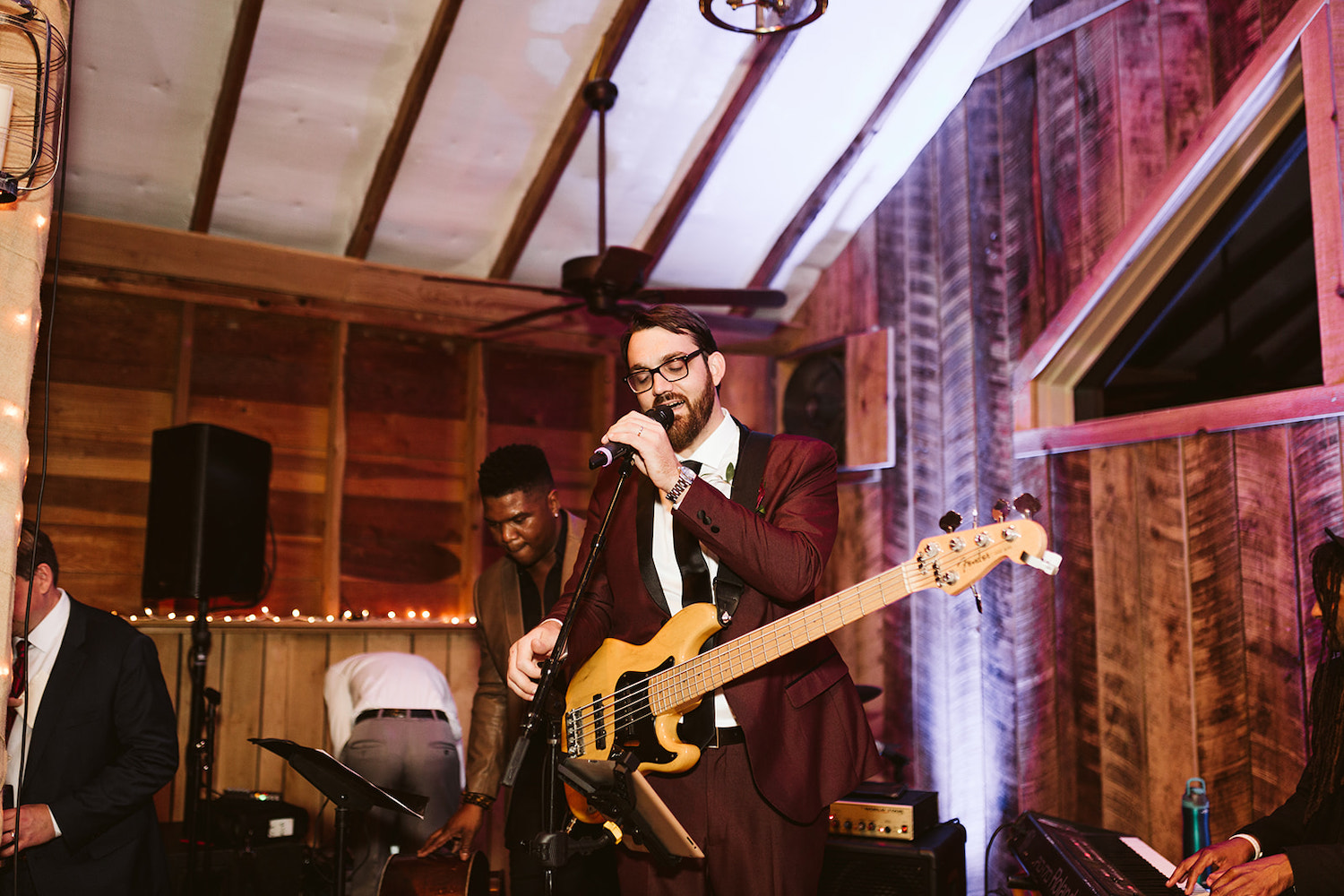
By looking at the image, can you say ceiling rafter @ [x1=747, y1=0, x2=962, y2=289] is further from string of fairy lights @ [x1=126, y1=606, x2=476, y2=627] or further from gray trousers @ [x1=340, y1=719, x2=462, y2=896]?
gray trousers @ [x1=340, y1=719, x2=462, y2=896]

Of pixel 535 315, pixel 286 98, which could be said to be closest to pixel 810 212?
pixel 535 315

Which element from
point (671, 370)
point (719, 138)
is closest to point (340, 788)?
point (671, 370)

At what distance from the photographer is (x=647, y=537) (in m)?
2.39

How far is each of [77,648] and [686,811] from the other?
2.08 m

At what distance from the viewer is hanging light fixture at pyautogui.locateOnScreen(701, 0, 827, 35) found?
Result: 3.70 meters

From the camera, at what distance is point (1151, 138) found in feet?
13.8

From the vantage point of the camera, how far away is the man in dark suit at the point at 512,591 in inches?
141

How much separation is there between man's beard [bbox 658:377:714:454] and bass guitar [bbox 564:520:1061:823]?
1.25ft

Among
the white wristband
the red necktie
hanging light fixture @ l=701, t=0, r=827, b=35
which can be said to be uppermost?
hanging light fixture @ l=701, t=0, r=827, b=35

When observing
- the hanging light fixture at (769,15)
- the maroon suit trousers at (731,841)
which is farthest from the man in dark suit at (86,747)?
the hanging light fixture at (769,15)

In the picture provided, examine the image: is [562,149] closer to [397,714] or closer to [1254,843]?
[397,714]

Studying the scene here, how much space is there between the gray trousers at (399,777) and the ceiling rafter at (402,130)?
2.58 metres

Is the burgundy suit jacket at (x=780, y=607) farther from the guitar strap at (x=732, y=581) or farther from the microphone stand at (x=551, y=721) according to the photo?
the microphone stand at (x=551, y=721)

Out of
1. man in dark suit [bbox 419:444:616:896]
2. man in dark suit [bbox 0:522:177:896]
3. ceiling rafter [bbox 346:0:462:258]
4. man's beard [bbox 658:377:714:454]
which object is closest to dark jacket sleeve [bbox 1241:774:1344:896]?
man's beard [bbox 658:377:714:454]
